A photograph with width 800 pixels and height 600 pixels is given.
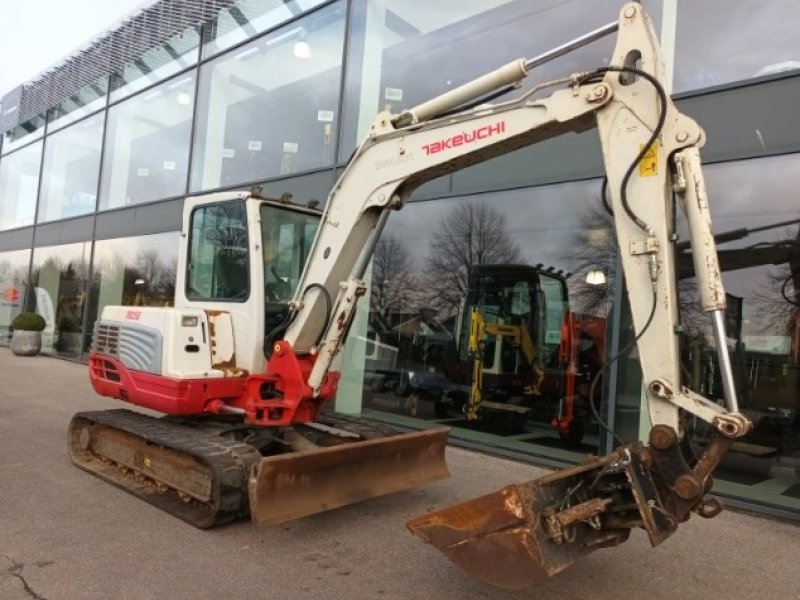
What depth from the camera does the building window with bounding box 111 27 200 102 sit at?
13.4 metres

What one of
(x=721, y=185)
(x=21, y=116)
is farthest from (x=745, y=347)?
(x=21, y=116)

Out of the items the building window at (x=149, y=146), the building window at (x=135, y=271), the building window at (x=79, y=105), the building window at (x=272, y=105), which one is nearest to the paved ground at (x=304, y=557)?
the building window at (x=272, y=105)

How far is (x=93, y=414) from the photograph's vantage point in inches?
242

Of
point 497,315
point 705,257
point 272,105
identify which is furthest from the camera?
point 272,105

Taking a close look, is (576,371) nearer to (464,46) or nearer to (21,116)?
(464,46)

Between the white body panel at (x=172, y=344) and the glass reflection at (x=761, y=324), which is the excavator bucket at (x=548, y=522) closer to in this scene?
the white body panel at (x=172, y=344)

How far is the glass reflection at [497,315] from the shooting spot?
25.0 feet

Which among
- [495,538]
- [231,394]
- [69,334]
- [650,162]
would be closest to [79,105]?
[69,334]

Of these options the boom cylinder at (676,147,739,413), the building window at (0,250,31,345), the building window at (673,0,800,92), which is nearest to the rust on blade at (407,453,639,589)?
the boom cylinder at (676,147,739,413)

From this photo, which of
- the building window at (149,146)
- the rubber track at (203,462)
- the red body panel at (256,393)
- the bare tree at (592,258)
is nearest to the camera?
the rubber track at (203,462)

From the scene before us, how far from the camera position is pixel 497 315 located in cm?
873

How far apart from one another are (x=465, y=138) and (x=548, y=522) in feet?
8.16

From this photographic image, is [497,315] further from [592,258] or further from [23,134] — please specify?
[23,134]

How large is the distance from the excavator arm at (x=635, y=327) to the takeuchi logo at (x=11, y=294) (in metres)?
19.2
